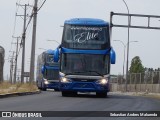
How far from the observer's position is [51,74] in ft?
172

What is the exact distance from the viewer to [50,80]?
52594mm

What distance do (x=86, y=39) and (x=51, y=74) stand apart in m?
19.6

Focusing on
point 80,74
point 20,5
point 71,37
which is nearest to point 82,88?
point 80,74

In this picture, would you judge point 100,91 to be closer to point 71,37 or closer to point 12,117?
point 71,37

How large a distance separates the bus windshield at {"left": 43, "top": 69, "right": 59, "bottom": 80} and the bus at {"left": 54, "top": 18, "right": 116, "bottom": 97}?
62.2 feet

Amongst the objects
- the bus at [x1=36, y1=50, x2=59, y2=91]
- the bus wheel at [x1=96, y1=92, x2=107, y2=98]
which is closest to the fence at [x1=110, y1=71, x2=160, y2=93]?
the bus at [x1=36, y1=50, x2=59, y2=91]

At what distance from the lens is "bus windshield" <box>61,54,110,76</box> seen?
32.8 meters

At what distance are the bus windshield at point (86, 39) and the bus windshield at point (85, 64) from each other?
1.88 feet

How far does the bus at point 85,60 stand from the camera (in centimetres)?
3275

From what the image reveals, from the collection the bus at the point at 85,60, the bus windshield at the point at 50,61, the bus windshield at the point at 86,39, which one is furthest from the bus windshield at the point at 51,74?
the bus windshield at the point at 86,39

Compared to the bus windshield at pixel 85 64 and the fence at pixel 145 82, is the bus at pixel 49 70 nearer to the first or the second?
the fence at pixel 145 82

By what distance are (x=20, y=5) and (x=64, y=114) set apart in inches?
2284

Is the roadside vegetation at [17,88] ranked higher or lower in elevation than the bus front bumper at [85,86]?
lower

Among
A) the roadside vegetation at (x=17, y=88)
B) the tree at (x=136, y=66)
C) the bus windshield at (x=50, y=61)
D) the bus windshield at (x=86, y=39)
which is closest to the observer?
the bus windshield at (x=86, y=39)
